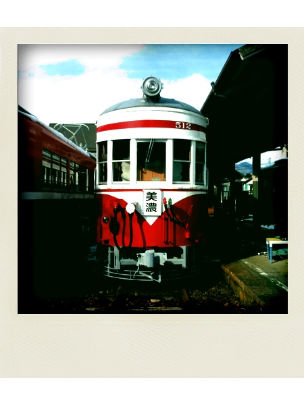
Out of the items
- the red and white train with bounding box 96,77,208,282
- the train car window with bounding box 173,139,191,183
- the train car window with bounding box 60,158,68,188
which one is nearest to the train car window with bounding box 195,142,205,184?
the red and white train with bounding box 96,77,208,282

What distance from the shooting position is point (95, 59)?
4.61 metres

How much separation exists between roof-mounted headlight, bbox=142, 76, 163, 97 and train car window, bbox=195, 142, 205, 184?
42.4 inches

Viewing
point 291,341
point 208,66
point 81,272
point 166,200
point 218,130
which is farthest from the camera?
point 218,130

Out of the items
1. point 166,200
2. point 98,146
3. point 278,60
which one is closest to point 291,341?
point 166,200

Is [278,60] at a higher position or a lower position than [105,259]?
higher

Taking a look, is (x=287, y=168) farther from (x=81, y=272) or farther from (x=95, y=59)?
(x=81, y=272)

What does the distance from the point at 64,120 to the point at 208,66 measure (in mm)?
2485

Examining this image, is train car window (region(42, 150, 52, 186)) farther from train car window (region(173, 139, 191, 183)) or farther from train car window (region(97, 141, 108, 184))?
train car window (region(173, 139, 191, 183))

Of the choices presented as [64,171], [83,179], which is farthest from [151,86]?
[83,179]

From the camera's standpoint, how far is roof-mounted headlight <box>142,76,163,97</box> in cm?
502

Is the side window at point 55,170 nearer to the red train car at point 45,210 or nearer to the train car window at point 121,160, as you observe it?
the red train car at point 45,210

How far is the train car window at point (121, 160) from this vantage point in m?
5.44

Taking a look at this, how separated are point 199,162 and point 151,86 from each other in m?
1.46

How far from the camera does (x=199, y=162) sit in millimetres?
5684
